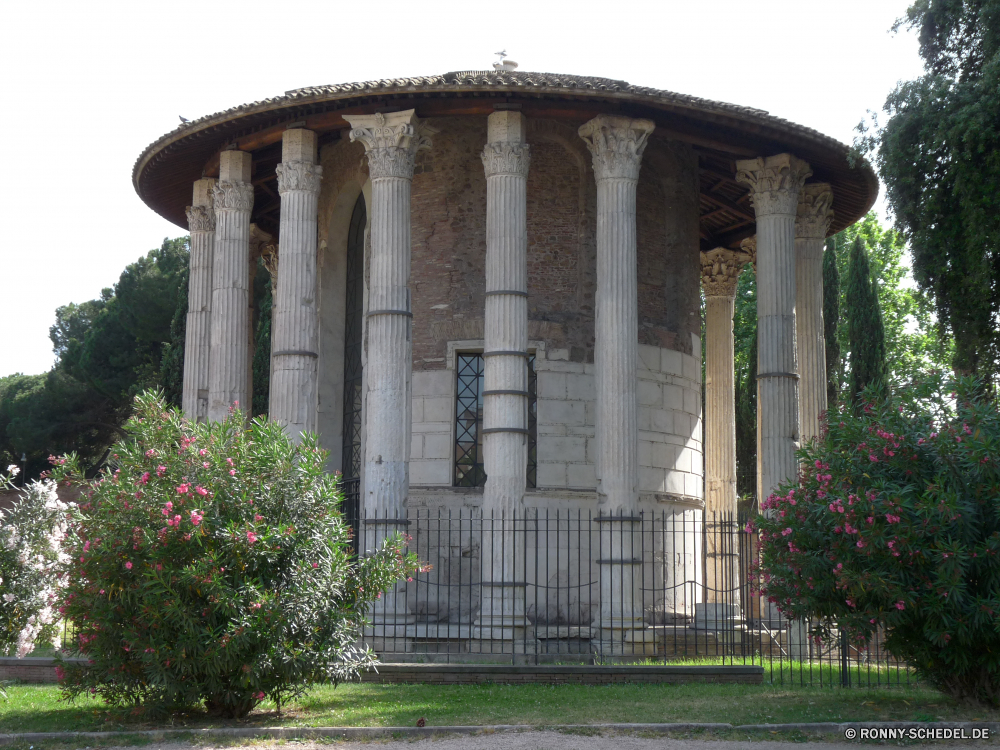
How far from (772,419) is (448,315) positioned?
5211 mm

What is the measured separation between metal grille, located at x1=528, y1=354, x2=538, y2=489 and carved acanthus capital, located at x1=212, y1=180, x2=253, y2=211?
17.0 ft

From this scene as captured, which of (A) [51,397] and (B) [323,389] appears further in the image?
(A) [51,397]

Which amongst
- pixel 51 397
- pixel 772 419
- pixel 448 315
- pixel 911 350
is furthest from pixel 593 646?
pixel 51 397

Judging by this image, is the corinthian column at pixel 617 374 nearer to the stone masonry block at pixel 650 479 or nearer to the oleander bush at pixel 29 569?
the stone masonry block at pixel 650 479

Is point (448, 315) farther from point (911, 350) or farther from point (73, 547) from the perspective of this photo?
point (911, 350)

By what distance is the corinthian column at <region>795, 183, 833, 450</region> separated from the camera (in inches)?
765

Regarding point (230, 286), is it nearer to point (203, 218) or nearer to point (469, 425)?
point (203, 218)

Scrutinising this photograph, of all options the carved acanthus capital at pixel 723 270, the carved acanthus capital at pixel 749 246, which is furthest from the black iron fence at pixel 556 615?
the carved acanthus capital at pixel 749 246

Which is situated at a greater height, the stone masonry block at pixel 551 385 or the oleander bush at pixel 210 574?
the stone masonry block at pixel 551 385

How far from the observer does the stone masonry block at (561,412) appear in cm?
1780

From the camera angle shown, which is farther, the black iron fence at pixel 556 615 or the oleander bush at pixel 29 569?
the black iron fence at pixel 556 615

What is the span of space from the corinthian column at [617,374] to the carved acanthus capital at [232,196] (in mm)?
5500

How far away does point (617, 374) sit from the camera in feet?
52.6

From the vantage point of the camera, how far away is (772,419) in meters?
17.4
